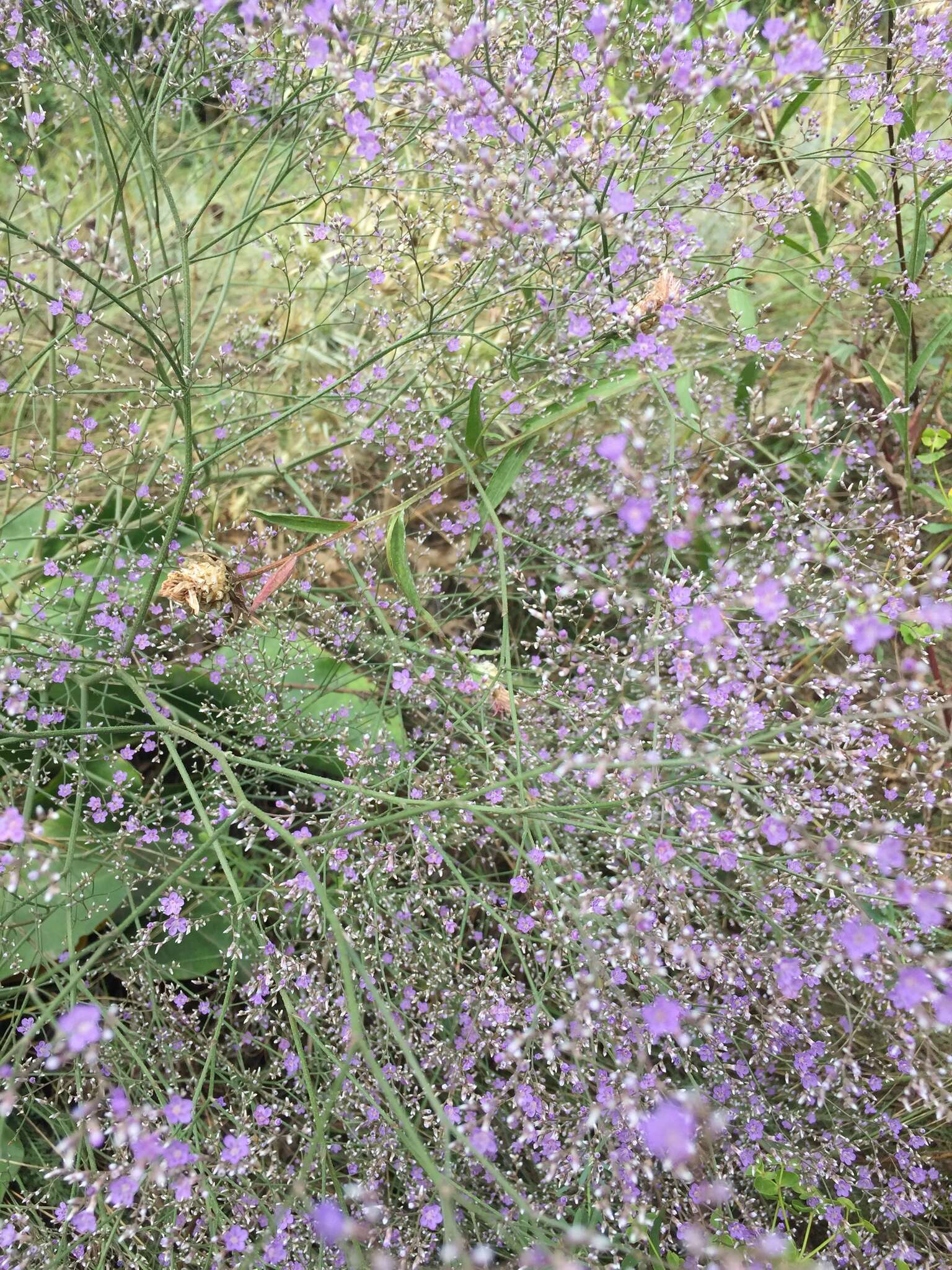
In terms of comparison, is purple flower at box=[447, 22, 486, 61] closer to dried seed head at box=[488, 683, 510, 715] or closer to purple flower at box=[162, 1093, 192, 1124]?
dried seed head at box=[488, 683, 510, 715]

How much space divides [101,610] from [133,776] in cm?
50

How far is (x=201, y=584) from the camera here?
213 centimetres

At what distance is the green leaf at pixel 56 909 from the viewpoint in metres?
2.09

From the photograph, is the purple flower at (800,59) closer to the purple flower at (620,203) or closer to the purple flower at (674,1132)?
the purple flower at (620,203)

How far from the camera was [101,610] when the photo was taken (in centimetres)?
253

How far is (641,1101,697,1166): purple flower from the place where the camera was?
1.14 meters

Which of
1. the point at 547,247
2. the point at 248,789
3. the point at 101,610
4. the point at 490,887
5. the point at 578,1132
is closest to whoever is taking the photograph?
the point at 578,1132

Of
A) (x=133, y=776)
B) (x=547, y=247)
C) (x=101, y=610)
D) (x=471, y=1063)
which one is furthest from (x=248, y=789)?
(x=547, y=247)

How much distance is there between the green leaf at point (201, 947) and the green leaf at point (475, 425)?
1.49 m

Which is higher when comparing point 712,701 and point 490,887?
point 712,701

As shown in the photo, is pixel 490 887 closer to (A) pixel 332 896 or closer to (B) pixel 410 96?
(A) pixel 332 896

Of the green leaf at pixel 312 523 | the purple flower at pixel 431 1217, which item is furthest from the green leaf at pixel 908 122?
the purple flower at pixel 431 1217

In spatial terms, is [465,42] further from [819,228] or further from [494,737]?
[494,737]

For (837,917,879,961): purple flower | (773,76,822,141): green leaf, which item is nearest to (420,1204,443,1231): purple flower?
(837,917,879,961): purple flower
